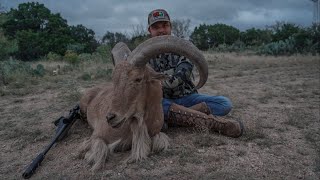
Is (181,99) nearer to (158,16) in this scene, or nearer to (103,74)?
(158,16)

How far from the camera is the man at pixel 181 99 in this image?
5.00 meters

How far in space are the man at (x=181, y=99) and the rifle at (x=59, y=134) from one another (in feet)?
4.06

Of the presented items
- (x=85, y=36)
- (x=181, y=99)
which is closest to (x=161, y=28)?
(x=181, y=99)

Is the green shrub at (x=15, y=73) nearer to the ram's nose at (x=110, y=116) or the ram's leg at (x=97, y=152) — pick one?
the ram's leg at (x=97, y=152)

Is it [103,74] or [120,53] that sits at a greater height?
[120,53]

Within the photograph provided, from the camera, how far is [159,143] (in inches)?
175

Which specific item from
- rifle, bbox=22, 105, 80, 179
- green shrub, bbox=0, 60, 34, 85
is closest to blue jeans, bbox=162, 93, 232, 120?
rifle, bbox=22, 105, 80, 179

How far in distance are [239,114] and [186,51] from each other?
Result: 2.47m

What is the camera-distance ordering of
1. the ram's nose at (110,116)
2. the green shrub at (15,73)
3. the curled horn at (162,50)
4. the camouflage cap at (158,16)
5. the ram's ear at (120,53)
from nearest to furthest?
the ram's nose at (110,116) → the curled horn at (162,50) → the ram's ear at (120,53) → the camouflage cap at (158,16) → the green shrub at (15,73)

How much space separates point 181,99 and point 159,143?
1.12 metres

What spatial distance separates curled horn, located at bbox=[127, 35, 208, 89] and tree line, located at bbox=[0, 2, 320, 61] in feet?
53.4

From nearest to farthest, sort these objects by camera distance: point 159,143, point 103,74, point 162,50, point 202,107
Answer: point 162,50, point 159,143, point 202,107, point 103,74

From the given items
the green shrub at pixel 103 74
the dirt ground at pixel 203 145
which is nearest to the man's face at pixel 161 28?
the dirt ground at pixel 203 145

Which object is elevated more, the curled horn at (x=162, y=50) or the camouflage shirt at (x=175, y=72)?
the curled horn at (x=162, y=50)
